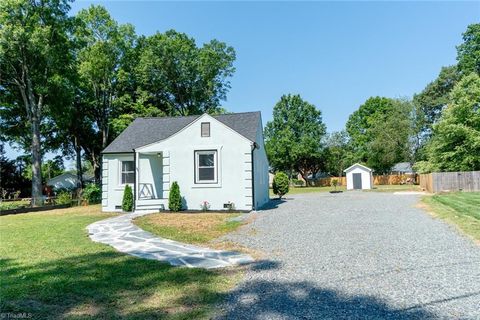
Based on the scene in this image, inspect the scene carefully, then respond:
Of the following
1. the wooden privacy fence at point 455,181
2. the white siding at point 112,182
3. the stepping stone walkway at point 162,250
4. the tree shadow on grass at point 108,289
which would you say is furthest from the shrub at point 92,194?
the wooden privacy fence at point 455,181

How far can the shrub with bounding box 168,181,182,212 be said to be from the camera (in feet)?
44.8

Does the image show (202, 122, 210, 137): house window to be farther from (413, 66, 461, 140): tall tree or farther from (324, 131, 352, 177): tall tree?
(324, 131, 352, 177): tall tree

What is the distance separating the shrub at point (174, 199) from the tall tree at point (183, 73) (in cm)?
2027

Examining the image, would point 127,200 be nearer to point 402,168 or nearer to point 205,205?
point 205,205

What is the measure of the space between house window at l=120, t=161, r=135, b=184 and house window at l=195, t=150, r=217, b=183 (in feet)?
12.9

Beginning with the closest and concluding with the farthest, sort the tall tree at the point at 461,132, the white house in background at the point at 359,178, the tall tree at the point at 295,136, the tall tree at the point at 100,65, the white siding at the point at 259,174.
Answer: the white siding at the point at 259,174 → the tall tree at the point at 461,132 → the tall tree at the point at 100,65 → the white house in background at the point at 359,178 → the tall tree at the point at 295,136

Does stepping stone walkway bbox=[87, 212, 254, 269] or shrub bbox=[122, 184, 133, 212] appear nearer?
stepping stone walkway bbox=[87, 212, 254, 269]

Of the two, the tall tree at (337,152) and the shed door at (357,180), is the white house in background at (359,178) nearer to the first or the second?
the shed door at (357,180)

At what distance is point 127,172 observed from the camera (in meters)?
15.9

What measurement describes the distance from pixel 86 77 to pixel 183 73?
10.8m

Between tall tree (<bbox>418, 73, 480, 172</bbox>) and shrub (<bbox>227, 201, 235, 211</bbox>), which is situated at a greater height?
tall tree (<bbox>418, 73, 480, 172</bbox>)

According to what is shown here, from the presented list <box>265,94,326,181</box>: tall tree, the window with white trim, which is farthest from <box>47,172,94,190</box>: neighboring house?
the window with white trim

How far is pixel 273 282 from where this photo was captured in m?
4.41

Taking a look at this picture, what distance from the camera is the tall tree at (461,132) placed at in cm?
2592
